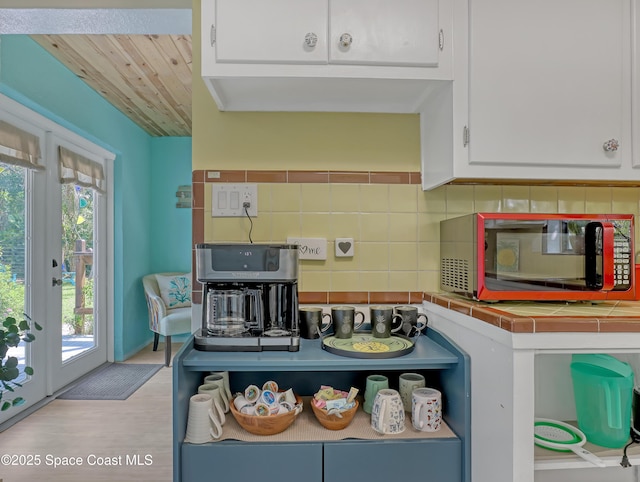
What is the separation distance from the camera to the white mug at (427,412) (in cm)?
123

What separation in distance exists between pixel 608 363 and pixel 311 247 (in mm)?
1000

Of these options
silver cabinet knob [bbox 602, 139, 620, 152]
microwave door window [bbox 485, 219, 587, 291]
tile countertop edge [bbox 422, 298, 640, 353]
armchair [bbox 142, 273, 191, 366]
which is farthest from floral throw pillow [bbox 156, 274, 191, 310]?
silver cabinet knob [bbox 602, 139, 620, 152]

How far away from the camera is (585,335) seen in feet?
3.33

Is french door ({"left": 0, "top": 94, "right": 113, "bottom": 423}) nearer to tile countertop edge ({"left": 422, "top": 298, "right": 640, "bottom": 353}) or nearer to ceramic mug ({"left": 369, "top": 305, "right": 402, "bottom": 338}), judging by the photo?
ceramic mug ({"left": 369, "top": 305, "right": 402, "bottom": 338})

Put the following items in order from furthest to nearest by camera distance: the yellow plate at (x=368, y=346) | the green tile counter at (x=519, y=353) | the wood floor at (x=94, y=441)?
the wood floor at (x=94, y=441), the yellow plate at (x=368, y=346), the green tile counter at (x=519, y=353)

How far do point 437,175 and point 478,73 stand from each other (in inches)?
13.4

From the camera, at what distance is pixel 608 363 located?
3.95 feet

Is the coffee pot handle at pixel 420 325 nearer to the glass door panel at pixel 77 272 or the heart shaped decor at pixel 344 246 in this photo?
the heart shaped decor at pixel 344 246

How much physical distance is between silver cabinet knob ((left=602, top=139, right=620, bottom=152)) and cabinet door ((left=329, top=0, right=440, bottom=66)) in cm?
59

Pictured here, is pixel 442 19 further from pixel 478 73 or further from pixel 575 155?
pixel 575 155

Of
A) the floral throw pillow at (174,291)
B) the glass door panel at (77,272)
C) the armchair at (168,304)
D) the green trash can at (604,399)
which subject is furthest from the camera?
the floral throw pillow at (174,291)

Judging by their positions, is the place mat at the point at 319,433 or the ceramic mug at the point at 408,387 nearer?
the place mat at the point at 319,433

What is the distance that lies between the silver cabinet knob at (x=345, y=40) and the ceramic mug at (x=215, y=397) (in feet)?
3.68

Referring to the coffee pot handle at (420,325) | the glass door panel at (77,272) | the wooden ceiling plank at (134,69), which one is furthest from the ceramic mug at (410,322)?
the glass door panel at (77,272)
